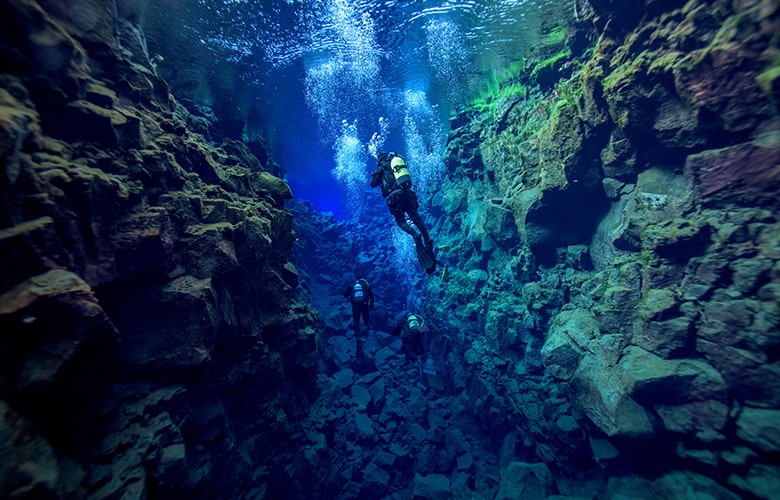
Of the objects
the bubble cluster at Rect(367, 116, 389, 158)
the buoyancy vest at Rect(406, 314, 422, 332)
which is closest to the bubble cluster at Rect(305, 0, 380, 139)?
the bubble cluster at Rect(367, 116, 389, 158)

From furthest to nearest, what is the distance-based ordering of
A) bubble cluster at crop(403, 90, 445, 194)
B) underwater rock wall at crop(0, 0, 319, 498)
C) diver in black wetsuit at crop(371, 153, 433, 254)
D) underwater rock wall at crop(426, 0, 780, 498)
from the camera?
bubble cluster at crop(403, 90, 445, 194)
diver in black wetsuit at crop(371, 153, 433, 254)
underwater rock wall at crop(426, 0, 780, 498)
underwater rock wall at crop(0, 0, 319, 498)

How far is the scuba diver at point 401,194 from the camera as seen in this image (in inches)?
298

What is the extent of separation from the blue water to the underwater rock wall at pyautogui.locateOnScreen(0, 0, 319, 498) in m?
5.74

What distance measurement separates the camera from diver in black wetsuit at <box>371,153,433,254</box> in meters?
7.55

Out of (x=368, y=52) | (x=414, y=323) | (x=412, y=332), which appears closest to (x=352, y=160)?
(x=368, y=52)

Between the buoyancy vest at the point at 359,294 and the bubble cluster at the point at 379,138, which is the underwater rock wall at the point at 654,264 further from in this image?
the bubble cluster at the point at 379,138

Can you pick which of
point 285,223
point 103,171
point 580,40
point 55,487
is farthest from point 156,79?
point 580,40

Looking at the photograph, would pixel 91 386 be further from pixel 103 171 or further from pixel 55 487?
pixel 103 171

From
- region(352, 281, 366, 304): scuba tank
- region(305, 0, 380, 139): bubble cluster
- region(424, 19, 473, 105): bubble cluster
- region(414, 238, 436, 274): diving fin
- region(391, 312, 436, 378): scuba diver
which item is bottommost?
region(391, 312, 436, 378): scuba diver

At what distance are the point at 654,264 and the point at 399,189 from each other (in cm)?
628

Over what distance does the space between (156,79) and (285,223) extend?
399 centimetres

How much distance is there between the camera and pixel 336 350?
1311cm

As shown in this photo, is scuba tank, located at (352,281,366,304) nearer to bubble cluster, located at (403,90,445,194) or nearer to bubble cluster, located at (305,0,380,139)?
bubble cluster, located at (305,0,380,139)

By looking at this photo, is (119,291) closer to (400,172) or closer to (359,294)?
(400,172)
